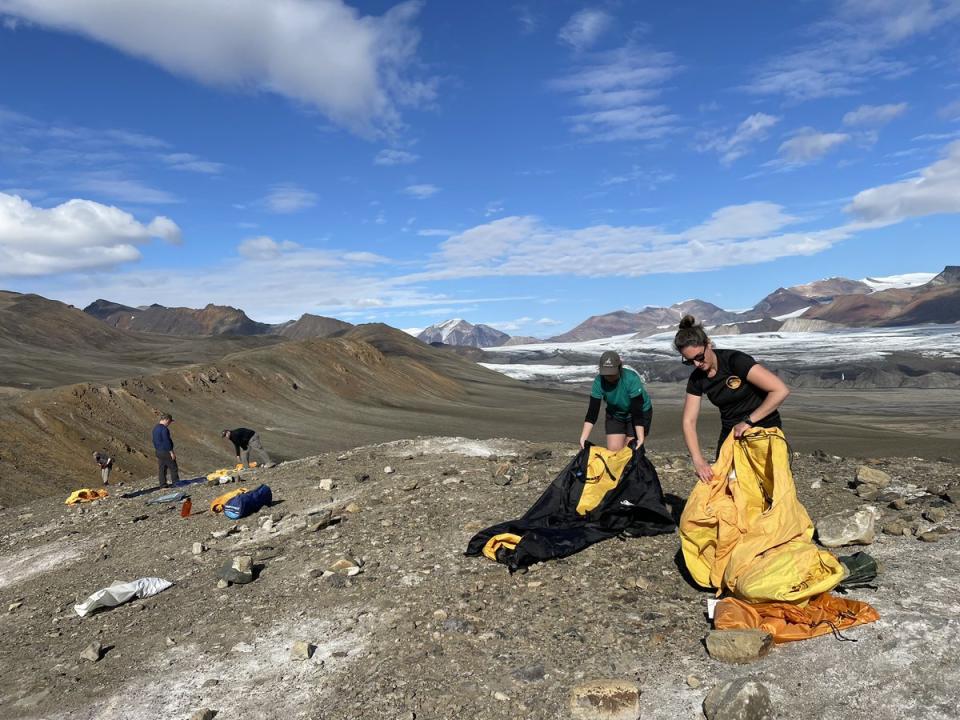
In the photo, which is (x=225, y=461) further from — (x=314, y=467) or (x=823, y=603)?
(x=823, y=603)

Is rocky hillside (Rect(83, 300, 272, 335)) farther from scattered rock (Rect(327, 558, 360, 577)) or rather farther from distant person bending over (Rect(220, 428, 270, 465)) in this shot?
scattered rock (Rect(327, 558, 360, 577))

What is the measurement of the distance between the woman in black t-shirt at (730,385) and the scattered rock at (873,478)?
301cm

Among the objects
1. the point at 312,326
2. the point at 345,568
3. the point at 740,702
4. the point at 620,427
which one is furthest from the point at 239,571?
the point at 312,326

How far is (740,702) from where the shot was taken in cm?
353

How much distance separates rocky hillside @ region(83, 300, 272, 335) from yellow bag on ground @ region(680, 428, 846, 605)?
150m

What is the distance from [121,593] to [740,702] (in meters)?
5.79

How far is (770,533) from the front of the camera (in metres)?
4.69

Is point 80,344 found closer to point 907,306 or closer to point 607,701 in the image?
point 607,701

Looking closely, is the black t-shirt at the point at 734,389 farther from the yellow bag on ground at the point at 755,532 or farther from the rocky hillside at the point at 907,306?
the rocky hillside at the point at 907,306

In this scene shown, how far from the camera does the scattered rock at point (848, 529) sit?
560cm

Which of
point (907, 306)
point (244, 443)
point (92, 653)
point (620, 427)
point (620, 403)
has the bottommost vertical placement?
point (92, 653)

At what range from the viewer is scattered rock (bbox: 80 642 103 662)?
17.5 feet

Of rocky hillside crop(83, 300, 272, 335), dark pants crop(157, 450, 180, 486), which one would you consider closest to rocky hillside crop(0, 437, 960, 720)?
dark pants crop(157, 450, 180, 486)

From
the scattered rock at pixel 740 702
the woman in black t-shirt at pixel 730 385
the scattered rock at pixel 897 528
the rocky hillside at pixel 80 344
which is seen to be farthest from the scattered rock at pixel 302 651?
the rocky hillside at pixel 80 344
